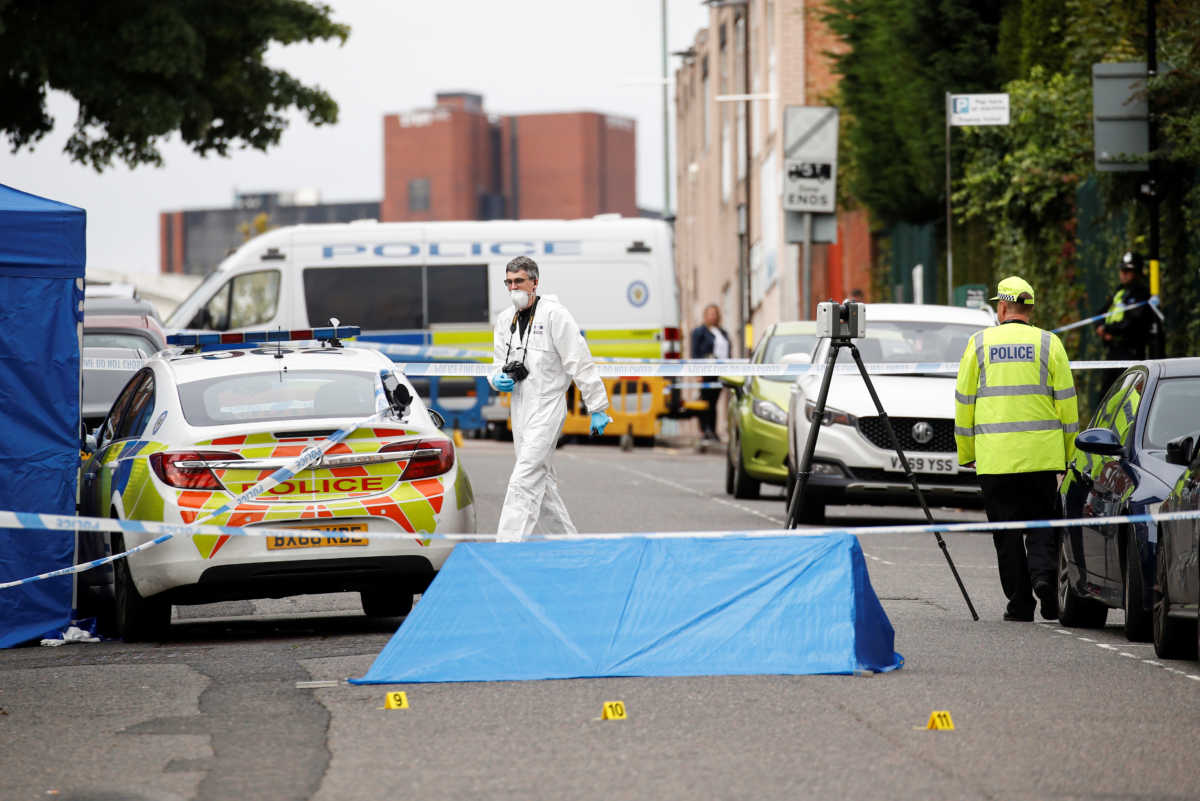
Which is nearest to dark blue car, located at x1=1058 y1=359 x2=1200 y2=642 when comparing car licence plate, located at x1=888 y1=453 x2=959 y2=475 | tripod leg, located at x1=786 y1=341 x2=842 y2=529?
tripod leg, located at x1=786 y1=341 x2=842 y2=529

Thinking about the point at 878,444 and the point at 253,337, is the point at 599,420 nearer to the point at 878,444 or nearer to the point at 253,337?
the point at 253,337

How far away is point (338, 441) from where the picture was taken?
11.0 m

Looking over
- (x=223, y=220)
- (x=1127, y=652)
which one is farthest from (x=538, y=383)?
(x=223, y=220)

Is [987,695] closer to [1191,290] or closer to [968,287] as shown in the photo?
[1191,290]

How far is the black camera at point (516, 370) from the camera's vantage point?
40.2ft

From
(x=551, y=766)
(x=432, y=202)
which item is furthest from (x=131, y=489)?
(x=432, y=202)

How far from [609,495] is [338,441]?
32.9ft

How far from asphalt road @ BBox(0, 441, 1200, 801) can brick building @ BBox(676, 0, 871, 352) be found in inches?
1043

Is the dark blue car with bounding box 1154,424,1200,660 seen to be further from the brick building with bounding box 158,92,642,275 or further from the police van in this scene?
the brick building with bounding box 158,92,642,275

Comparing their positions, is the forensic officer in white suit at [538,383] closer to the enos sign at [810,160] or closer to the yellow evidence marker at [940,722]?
the yellow evidence marker at [940,722]

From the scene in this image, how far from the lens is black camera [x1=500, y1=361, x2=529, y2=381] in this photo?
12.2m

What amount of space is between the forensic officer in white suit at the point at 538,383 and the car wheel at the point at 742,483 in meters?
8.07

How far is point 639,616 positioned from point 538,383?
125 inches

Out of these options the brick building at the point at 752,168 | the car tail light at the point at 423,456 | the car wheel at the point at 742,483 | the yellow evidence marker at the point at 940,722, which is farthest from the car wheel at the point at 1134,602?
the brick building at the point at 752,168
